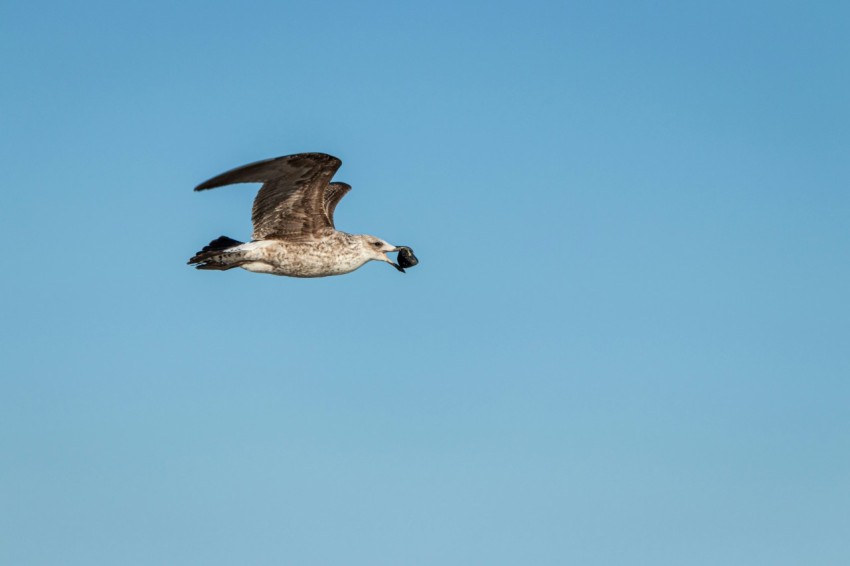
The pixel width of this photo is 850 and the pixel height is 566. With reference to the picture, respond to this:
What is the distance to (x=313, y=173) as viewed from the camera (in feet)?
88.0

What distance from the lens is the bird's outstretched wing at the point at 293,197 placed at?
26219 mm

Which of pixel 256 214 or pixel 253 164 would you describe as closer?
pixel 253 164

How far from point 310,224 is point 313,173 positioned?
1.64 m

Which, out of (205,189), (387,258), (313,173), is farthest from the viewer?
(387,258)

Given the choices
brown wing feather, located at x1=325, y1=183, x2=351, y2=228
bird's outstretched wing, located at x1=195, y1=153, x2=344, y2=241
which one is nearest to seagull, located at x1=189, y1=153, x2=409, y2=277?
bird's outstretched wing, located at x1=195, y1=153, x2=344, y2=241

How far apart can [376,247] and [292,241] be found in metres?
2.14

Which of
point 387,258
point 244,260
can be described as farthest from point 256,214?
point 387,258

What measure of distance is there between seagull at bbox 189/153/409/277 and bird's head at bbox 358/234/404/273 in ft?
0.13

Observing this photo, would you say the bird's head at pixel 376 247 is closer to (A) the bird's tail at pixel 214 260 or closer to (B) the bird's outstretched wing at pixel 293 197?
(B) the bird's outstretched wing at pixel 293 197

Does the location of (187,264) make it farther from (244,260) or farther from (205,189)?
(205,189)

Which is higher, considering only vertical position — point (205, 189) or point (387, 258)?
point (387, 258)

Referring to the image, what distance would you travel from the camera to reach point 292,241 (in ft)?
92.1

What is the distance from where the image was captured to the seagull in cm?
2738

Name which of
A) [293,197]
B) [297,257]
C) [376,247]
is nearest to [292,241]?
[297,257]
